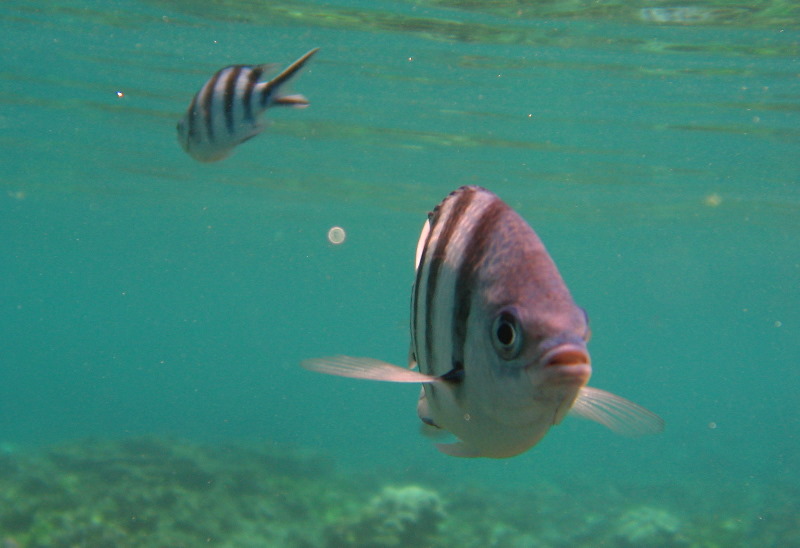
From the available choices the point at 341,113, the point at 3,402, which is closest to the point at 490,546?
the point at 341,113

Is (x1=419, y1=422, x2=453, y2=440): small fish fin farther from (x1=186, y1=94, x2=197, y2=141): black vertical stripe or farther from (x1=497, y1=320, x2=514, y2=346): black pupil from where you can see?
(x1=186, y1=94, x2=197, y2=141): black vertical stripe

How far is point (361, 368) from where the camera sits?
155 centimetres

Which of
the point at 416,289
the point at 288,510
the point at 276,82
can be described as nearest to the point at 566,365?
the point at 416,289

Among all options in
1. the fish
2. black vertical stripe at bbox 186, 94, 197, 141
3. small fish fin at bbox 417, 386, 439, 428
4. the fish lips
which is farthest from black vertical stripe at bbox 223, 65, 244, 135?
the fish lips

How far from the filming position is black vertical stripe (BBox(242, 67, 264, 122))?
4.02 metres

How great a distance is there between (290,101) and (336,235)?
53907 millimetres

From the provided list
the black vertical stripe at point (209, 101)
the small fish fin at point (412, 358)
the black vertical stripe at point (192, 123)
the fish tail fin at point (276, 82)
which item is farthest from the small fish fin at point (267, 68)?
the small fish fin at point (412, 358)

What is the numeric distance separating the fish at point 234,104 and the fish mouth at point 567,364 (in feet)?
10.0

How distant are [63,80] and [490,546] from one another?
60.6 ft

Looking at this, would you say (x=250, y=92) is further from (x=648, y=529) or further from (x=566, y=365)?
(x=648, y=529)

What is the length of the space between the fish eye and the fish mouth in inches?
3.0

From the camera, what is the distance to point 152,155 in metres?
28.3

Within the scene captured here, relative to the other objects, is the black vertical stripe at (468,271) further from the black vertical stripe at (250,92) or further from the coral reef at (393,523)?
the coral reef at (393,523)

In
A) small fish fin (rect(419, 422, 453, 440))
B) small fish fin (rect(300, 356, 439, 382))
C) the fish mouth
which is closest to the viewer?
the fish mouth
